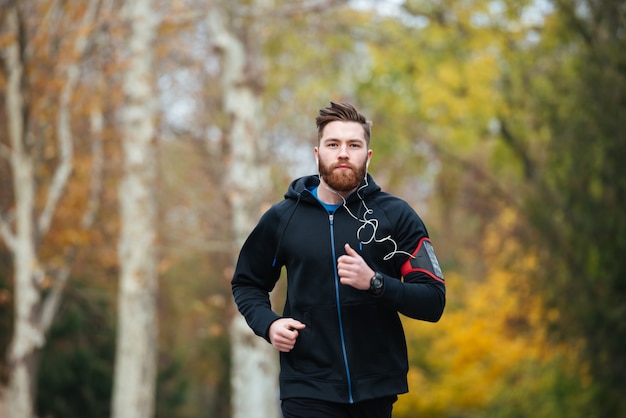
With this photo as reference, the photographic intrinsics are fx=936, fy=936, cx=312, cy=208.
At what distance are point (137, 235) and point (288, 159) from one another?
29.0 feet

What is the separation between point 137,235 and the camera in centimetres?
1375

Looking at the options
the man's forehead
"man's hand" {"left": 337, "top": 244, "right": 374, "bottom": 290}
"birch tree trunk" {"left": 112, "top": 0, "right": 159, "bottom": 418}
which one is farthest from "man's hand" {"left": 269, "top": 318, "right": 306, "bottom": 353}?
"birch tree trunk" {"left": 112, "top": 0, "right": 159, "bottom": 418}

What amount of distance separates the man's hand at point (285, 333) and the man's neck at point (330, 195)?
535 mm

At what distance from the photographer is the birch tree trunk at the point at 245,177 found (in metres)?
13.5

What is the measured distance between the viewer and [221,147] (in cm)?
2347

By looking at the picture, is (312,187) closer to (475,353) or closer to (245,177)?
(245,177)

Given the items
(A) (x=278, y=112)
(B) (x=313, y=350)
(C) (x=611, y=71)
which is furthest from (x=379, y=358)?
(A) (x=278, y=112)

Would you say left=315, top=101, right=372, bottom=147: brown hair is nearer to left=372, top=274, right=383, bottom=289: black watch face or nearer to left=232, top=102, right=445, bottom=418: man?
left=232, top=102, right=445, bottom=418: man

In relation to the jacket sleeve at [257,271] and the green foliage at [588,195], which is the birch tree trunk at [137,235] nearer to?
the green foliage at [588,195]

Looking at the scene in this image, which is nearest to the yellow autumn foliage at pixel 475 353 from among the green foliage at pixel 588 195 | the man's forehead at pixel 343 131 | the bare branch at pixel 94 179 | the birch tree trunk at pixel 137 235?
the green foliage at pixel 588 195

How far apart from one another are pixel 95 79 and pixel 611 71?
38.7ft

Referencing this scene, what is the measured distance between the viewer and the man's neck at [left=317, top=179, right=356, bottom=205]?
391 centimetres

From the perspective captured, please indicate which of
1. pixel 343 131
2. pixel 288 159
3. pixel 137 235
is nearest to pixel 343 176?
pixel 343 131

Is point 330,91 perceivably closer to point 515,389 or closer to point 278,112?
point 278,112
